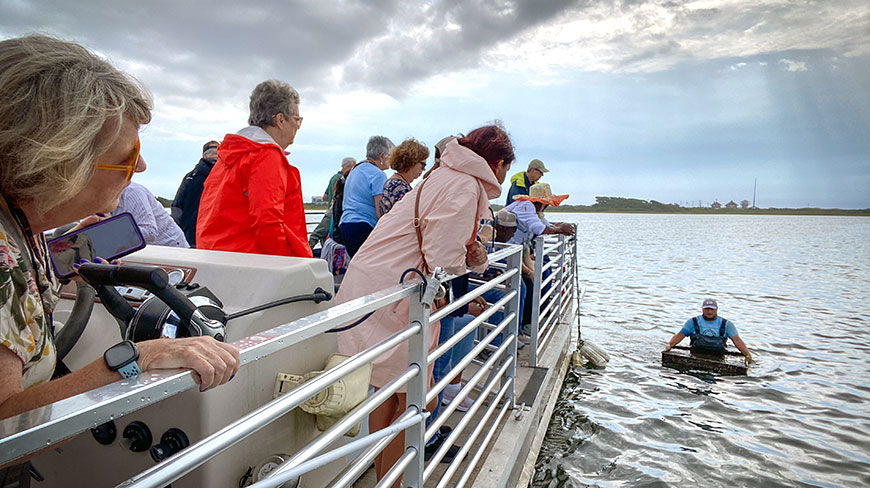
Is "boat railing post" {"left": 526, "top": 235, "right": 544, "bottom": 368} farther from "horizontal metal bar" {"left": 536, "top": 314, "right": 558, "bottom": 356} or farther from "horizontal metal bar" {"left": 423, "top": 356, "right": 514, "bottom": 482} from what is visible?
"horizontal metal bar" {"left": 423, "top": 356, "right": 514, "bottom": 482}

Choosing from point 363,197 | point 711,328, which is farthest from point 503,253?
point 711,328

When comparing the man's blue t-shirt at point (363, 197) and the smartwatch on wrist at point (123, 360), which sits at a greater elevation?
the man's blue t-shirt at point (363, 197)

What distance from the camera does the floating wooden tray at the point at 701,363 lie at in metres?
8.98

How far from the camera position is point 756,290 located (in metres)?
18.7

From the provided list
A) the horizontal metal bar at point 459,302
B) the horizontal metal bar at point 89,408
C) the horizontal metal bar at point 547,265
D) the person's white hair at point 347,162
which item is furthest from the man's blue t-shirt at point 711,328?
the horizontal metal bar at point 89,408

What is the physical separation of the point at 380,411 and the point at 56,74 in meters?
1.92

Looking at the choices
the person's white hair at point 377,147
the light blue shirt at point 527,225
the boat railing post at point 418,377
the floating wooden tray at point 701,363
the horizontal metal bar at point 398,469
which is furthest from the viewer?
the floating wooden tray at point 701,363

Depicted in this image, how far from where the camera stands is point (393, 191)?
3816 mm

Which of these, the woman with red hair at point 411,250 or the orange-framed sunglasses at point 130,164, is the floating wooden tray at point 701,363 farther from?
the orange-framed sunglasses at point 130,164

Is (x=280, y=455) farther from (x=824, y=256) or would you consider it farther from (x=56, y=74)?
(x=824, y=256)

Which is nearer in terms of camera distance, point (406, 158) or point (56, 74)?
point (56, 74)

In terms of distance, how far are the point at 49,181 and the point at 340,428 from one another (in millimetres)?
913

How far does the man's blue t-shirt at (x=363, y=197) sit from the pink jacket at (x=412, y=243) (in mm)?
1594

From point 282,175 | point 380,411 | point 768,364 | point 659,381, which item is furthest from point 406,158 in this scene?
point 768,364
